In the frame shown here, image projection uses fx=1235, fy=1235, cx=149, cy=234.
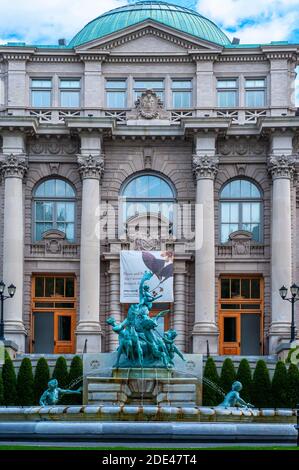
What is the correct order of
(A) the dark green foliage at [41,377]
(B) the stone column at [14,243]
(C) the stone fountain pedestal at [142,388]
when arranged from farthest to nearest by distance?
(B) the stone column at [14,243] < (A) the dark green foliage at [41,377] < (C) the stone fountain pedestal at [142,388]

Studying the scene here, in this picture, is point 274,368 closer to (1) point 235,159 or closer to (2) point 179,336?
(2) point 179,336

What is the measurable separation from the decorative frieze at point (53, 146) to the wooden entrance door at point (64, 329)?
8.32 metres

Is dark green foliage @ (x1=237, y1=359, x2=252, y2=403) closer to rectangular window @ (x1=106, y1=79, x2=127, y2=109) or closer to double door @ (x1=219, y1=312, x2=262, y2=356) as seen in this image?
double door @ (x1=219, y1=312, x2=262, y2=356)

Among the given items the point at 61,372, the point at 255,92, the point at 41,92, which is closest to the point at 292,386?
the point at 61,372

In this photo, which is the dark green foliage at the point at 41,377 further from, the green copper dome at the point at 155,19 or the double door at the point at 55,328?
the green copper dome at the point at 155,19

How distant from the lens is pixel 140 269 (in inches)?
2424

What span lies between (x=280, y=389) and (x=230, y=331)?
11.9 metres

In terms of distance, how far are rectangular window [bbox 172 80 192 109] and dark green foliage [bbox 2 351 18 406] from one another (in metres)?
19.1

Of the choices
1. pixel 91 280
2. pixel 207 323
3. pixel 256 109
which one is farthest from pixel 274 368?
pixel 256 109

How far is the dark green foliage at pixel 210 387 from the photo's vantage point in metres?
50.5

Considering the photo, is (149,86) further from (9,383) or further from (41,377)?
(9,383)

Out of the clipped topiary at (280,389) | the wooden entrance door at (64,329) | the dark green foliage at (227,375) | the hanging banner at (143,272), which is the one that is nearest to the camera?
the clipped topiary at (280,389)

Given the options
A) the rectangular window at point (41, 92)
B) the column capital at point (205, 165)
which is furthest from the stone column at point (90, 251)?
the column capital at point (205, 165)

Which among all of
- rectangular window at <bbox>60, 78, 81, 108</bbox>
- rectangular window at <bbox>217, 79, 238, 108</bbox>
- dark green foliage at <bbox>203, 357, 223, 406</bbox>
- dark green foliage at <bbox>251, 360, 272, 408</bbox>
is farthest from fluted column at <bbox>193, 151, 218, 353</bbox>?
dark green foliage at <bbox>251, 360, 272, 408</bbox>
